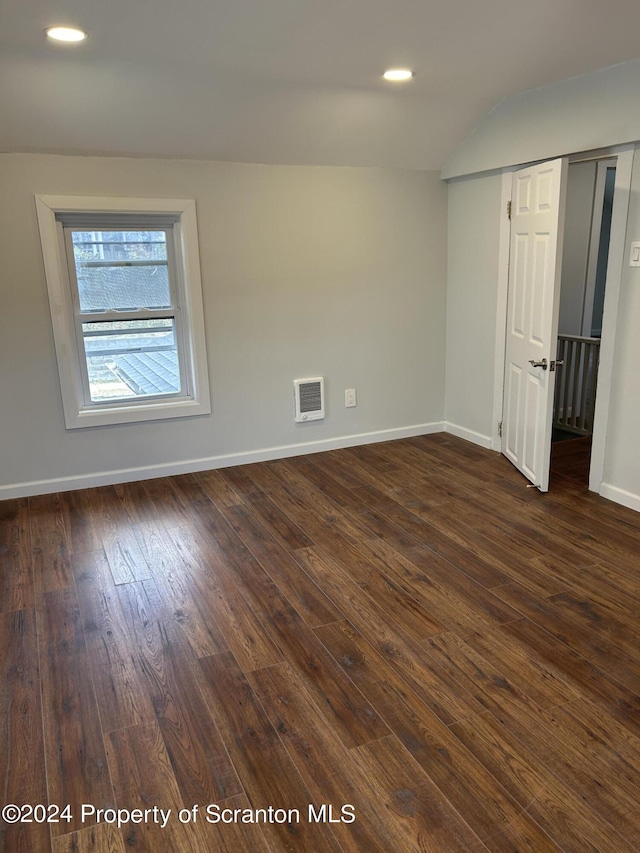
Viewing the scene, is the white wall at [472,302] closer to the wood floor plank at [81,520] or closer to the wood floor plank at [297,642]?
the wood floor plank at [297,642]

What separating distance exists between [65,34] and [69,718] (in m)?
2.60

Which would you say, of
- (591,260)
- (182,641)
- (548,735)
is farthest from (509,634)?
(591,260)

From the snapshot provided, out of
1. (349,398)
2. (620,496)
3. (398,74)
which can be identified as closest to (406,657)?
(620,496)

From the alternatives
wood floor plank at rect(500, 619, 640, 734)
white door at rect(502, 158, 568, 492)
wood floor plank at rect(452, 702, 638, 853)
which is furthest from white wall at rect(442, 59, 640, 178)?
wood floor plank at rect(452, 702, 638, 853)

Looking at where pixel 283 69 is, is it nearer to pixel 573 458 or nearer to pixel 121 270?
pixel 121 270

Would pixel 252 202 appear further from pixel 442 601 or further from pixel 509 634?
pixel 509 634

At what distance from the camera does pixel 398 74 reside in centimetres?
317

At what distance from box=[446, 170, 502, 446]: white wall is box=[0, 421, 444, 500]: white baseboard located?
42 centimetres

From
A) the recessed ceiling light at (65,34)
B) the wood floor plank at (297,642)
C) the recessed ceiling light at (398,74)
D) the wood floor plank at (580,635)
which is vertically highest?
the recessed ceiling light at (398,74)

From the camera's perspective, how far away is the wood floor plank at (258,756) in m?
1.59

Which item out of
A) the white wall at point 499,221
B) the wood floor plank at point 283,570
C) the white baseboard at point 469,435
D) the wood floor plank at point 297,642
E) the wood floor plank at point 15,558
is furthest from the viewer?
the white baseboard at point 469,435

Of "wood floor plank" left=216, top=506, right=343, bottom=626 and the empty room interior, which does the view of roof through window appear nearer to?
the empty room interior

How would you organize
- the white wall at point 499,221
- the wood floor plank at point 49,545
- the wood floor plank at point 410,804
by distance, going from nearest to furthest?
the wood floor plank at point 410,804 < the wood floor plank at point 49,545 < the white wall at point 499,221

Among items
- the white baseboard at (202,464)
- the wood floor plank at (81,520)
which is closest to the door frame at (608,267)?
the white baseboard at (202,464)
